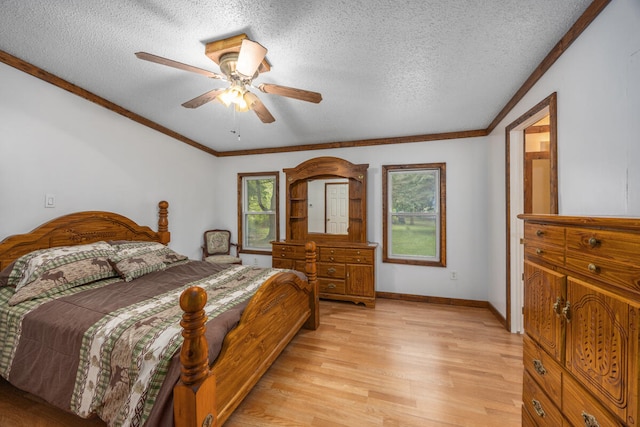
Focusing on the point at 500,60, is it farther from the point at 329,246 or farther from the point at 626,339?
the point at 329,246

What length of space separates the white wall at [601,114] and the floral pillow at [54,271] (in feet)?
11.6

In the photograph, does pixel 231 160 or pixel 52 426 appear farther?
pixel 231 160

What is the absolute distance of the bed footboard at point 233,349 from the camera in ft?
3.71

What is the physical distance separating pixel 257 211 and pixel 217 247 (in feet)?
3.04

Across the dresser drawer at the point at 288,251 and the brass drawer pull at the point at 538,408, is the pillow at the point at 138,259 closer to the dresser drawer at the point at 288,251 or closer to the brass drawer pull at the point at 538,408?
the dresser drawer at the point at 288,251

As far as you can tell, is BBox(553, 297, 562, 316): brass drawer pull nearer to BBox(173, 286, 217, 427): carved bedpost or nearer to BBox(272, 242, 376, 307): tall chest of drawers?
BBox(173, 286, 217, 427): carved bedpost

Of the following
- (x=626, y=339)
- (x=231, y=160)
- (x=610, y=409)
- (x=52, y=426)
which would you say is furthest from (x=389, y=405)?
(x=231, y=160)

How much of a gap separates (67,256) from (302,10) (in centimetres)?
258

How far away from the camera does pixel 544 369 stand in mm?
1114

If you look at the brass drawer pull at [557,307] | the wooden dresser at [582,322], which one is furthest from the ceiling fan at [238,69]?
the brass drawer pull at [557,307]

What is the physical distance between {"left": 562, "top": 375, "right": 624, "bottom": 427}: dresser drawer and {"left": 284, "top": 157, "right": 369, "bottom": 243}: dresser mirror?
2.76 m

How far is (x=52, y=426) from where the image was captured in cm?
154

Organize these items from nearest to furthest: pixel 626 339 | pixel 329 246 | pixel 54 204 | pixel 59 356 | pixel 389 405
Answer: pixel 626 339 → pixel 59 356 → pixel 389 405 → pixel 54 204 → pixel 329 246

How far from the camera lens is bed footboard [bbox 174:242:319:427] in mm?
1132
